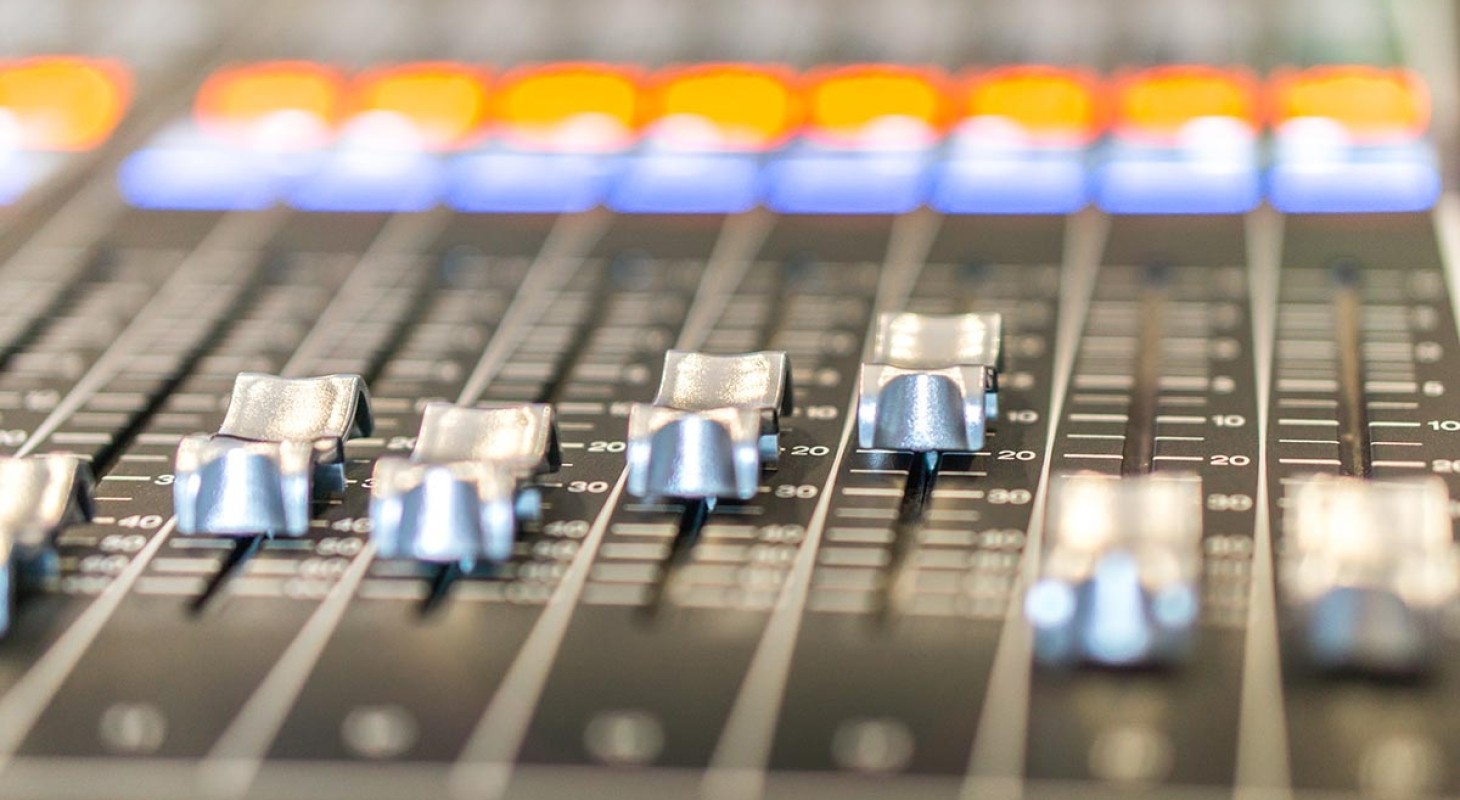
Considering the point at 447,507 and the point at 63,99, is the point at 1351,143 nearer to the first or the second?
the point at 447,507

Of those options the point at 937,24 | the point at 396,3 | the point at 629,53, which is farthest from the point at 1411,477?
the point at 396,3

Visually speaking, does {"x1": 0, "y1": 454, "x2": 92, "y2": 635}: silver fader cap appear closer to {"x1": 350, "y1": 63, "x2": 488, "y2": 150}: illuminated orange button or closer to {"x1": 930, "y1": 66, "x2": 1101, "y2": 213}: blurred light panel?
{"x1": 350, "y1": 63, "x2": 488, "y2": 150}: illuminated orange button

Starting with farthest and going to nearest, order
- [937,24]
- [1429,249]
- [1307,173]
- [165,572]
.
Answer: [937,24] → [1307,173] → [1429,249] → [165,572]

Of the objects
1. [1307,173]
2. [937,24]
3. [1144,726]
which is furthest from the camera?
[937,24]

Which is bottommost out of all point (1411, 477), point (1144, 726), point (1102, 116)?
point (1144, 726)

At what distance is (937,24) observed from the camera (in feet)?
6.33

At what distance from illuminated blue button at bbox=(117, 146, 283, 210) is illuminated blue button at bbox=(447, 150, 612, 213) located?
0.64ft

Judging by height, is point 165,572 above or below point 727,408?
below

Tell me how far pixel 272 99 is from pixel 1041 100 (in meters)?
0.82

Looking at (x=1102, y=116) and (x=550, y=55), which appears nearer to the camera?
(x=1102, y=116)

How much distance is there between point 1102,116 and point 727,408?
2.54 ft

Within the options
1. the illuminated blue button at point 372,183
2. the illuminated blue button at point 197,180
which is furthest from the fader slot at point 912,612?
the illuminated blue button at point 197,180

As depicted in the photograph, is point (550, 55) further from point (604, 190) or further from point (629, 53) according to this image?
point (604, 190)

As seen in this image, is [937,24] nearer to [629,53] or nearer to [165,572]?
[629,53]
